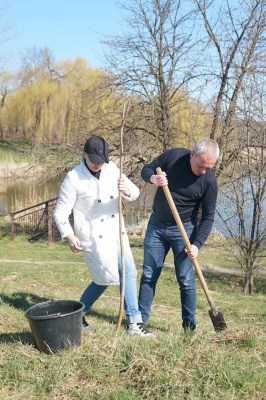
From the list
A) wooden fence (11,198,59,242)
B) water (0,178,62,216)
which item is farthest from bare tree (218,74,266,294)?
water (0,178,62,216)

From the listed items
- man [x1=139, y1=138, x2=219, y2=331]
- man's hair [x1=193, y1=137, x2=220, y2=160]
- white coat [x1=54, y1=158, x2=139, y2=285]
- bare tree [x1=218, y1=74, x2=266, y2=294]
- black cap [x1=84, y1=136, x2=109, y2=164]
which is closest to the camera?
man's hair [x1=193, y1=137, x2=220, y2=160]

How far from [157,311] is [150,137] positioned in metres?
10.4

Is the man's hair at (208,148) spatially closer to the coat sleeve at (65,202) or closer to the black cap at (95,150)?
the black cap at (95,150)

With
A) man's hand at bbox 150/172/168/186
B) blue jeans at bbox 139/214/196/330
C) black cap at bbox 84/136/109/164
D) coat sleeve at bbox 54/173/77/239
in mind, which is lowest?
blue jeans at bbox 139/214/196/330

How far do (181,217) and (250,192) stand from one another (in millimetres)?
6604

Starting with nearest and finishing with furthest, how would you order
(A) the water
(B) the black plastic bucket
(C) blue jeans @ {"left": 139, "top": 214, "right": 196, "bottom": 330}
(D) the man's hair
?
1. (B) the black plastic bucket
2. (D) the man's hair
3. (C) blue jeans @ {"left": 139, "top": 214, "right": 196, "bottom": 330}
4. (A) the water

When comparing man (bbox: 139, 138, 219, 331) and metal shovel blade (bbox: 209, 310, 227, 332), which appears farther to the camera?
man (bbox: 139, 138, 219, 331)

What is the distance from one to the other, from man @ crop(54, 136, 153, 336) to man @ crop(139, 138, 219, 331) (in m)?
0.26

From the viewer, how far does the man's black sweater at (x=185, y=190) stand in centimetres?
456

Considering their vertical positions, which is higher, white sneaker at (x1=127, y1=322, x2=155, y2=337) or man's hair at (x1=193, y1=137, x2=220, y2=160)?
man's hair at (x1=193, y1=137, x2=220, y2=160)

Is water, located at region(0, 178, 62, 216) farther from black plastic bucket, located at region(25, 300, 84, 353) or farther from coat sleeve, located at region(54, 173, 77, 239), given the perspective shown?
black plastic bucket, located at region(25, 300, 84, 353)

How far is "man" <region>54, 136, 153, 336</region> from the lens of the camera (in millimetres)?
4410

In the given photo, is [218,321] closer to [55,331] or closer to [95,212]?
[95,212]

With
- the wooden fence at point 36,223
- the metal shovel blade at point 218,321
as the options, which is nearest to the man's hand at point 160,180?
the metal shovel blade at point 218,321
